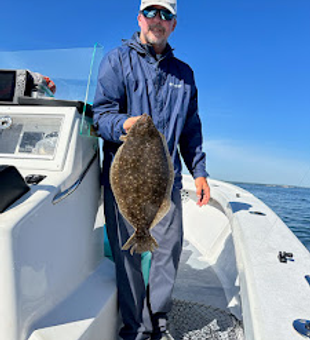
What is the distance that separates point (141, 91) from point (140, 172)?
82cm

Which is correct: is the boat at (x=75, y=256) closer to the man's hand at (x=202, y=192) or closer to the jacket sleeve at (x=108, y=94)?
the jacket sleeve at (x=108, y=94)

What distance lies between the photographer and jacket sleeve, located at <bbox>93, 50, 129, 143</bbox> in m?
2.14

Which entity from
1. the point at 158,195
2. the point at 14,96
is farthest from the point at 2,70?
the point at 158,195

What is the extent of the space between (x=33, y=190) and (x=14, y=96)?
1.11 m

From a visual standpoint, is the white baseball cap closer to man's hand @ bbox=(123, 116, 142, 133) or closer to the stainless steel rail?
man's hand @ bbox=(123, 116, 142, 133)

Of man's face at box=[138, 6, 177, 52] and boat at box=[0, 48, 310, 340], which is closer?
boat at box=[0, 48, 310, 340]

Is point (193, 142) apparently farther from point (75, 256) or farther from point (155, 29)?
point (75, 256)

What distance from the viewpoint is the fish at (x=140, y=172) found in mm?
1734

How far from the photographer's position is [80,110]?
2.27 metres

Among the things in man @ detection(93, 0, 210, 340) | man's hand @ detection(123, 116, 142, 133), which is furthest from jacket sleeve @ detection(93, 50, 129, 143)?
man's hand @ detection(123, 116, 142, 133)

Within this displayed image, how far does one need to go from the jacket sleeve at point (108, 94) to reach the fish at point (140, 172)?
1.30 feet

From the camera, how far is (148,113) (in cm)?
231

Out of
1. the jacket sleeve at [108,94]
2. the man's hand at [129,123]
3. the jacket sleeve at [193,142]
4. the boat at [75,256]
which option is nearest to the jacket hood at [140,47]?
the jacket sleeve at [108,94]

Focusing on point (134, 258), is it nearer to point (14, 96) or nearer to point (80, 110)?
point (80, 110)
